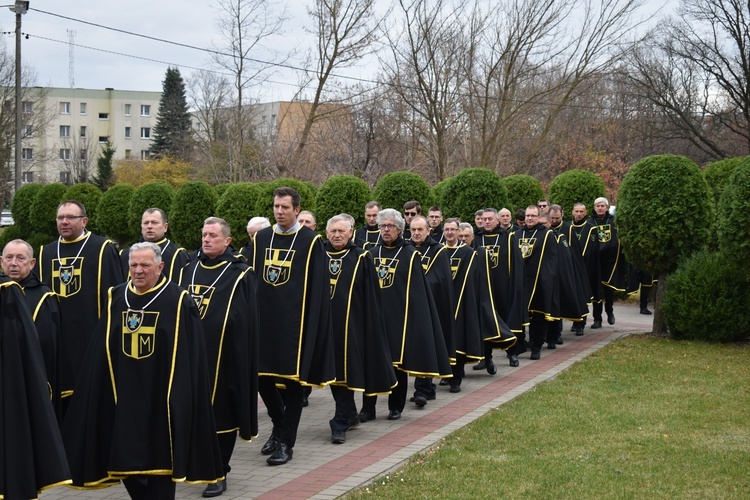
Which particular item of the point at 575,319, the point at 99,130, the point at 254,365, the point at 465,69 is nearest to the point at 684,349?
the point at 575,319

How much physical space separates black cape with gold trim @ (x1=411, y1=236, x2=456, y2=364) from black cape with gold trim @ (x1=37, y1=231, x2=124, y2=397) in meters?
3.59

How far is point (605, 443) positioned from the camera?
842cm

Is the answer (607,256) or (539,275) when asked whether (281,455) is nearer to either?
(539,275)

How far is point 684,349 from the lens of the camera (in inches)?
542

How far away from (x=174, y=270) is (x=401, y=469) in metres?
2.82

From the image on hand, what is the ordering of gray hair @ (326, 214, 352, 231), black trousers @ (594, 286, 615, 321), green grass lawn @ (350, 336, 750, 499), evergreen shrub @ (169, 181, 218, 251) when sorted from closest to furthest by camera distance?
green grass lawn @ (350, 336, 750, 499) → gray hair @ (326, 214, 352, 231) → black trousers @ (594, 286, 615, 321) → evergreen shrub @ (169, 181, 218, 251)

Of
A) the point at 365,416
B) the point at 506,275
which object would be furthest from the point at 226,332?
the point at 506,275

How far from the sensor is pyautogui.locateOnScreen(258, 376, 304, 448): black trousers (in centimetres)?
802

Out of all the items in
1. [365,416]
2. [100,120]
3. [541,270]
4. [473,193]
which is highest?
[100,120]

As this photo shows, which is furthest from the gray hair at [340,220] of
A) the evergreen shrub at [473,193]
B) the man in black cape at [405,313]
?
the evergreen shrub at [473,193]

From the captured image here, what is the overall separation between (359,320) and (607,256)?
8855 mm

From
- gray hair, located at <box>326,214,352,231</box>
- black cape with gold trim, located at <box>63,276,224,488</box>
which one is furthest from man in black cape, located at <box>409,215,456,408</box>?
black cape with gold trim, located at <box>63,276,224,488</box>

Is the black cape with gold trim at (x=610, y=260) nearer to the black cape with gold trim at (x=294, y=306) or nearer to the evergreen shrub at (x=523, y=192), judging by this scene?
the evergreen shrub at (x=523, y=192)

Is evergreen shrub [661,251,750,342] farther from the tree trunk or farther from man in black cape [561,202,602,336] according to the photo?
man in black cape [561,202,602,336]
